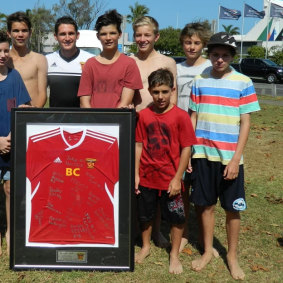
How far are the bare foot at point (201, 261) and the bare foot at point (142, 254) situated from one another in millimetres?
464

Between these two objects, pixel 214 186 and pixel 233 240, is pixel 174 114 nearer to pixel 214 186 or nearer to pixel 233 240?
pixel 214 186

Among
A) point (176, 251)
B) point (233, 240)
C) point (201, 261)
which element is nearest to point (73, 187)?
point (176, 251)

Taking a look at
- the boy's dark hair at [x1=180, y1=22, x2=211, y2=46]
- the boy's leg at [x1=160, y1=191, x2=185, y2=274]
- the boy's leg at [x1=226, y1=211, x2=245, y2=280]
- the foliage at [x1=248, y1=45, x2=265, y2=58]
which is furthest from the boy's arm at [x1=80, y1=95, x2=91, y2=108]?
the foliage at [x1=248, y1=45, x2=265, y2=58]

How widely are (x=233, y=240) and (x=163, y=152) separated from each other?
1056mm

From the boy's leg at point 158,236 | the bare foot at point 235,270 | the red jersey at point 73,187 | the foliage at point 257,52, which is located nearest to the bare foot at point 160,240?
the boy's leg at point 158,236

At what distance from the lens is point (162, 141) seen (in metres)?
3.89

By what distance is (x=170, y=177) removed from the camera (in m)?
3.96

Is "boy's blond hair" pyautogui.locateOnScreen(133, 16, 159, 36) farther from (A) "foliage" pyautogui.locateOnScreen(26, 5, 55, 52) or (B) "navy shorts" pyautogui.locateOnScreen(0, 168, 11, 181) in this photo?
(A) "foliage" pyautogui.locateOnScreen(26, 5, 55, 52)

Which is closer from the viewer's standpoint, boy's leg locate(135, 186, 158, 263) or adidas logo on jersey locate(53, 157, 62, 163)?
adidas logo on jersey locate(53, 157, 62, 163)

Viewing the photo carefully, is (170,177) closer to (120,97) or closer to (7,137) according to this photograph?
(120,97)

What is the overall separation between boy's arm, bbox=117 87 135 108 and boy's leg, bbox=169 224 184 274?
1217mm

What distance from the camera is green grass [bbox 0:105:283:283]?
392 centimetres

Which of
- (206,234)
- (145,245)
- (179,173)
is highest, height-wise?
(179,173)

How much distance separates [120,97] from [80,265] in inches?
61.1
